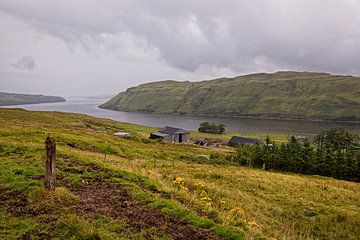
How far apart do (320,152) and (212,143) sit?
5240cm

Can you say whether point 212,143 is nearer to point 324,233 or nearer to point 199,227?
point 324,233

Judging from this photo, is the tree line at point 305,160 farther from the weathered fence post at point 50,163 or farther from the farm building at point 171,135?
the weathered fence post at point 50,163

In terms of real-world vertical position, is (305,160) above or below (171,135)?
above

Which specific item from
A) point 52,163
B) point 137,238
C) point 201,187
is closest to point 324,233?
point 201,187

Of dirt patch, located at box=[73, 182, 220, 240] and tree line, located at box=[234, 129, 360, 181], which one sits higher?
dirt patch, located at box=[73, 182, 220, 240]

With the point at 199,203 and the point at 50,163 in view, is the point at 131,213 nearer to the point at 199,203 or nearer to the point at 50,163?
the point at 199,203

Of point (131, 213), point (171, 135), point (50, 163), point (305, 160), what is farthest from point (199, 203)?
point (171, 135)

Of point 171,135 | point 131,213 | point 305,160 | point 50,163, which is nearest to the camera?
point 131,213

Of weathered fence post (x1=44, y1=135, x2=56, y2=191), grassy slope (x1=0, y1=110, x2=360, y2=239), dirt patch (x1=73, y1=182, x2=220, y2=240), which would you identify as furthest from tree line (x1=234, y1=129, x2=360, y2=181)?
weathered fence post (x1=44, y1=135, x2=56, y2=191)

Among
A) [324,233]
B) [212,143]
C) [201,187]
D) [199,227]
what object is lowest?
[212,143]

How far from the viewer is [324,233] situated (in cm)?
1875

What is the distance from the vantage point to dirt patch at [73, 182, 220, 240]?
10.1 metres

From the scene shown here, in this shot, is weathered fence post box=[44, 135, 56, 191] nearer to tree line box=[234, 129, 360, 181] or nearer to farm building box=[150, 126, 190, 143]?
tree line box=[234, 129, 360, 181]

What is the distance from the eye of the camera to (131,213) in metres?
11.4
